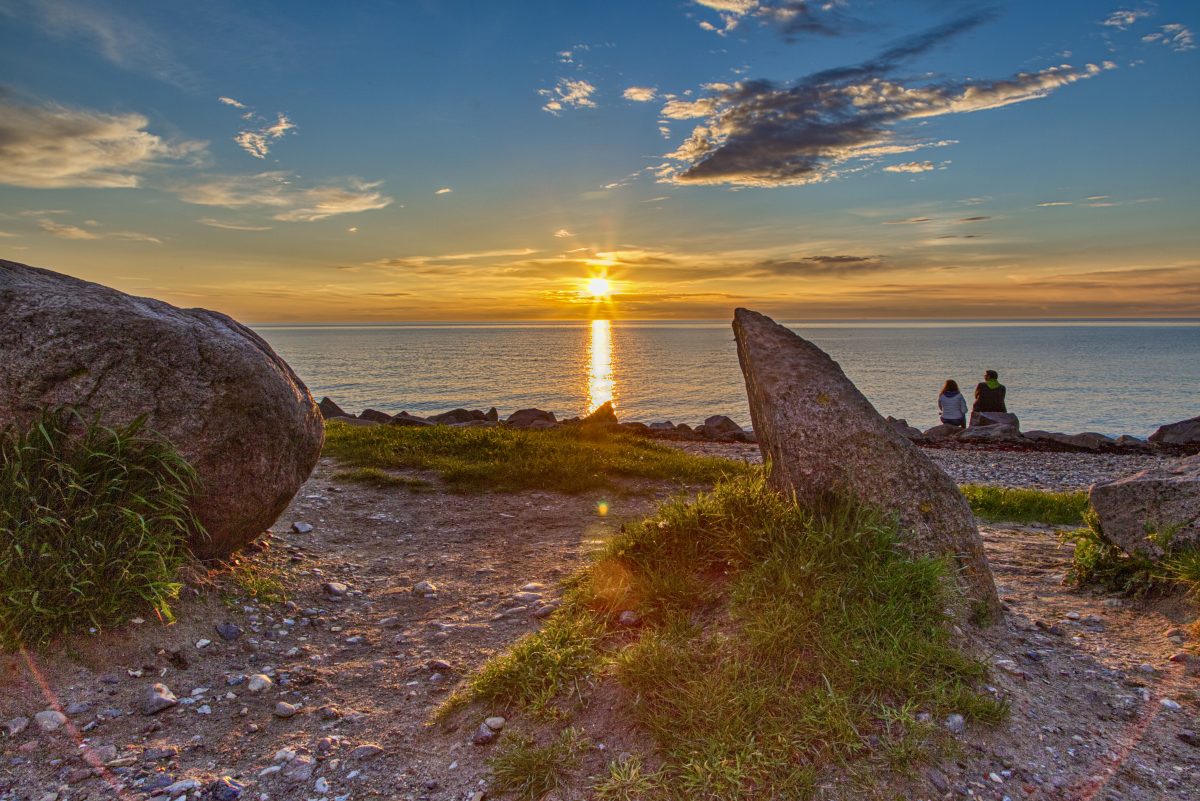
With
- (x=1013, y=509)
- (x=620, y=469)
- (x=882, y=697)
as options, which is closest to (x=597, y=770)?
(x=882, y=697)

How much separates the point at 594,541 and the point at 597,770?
17.2 feet

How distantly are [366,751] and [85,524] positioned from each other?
3326 millimetres

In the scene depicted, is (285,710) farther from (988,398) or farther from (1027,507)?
(988,398)

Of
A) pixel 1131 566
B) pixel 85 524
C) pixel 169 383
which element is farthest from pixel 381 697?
pixel 1131 566

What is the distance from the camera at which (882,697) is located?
4.45 m

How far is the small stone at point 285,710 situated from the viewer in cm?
499

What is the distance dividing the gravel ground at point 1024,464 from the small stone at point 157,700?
14.6 m

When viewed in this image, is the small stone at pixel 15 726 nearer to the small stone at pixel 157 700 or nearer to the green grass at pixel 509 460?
the small stone at pixel 157 700

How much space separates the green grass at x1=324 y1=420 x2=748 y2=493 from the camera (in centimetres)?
1269

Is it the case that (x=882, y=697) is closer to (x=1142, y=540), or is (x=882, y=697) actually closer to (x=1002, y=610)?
(x=1002, y=610)

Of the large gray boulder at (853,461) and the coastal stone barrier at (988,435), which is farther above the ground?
the large gray boulder at (853,461)

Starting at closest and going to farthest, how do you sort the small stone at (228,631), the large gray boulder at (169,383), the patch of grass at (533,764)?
the patch of grass at (533,764) < the small stone at (228,631) < the large gray boulder at (169,383)

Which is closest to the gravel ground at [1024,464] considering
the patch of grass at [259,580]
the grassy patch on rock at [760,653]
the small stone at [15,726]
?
the grassy patch on rock at [760,653]

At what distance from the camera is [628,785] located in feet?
12.9
